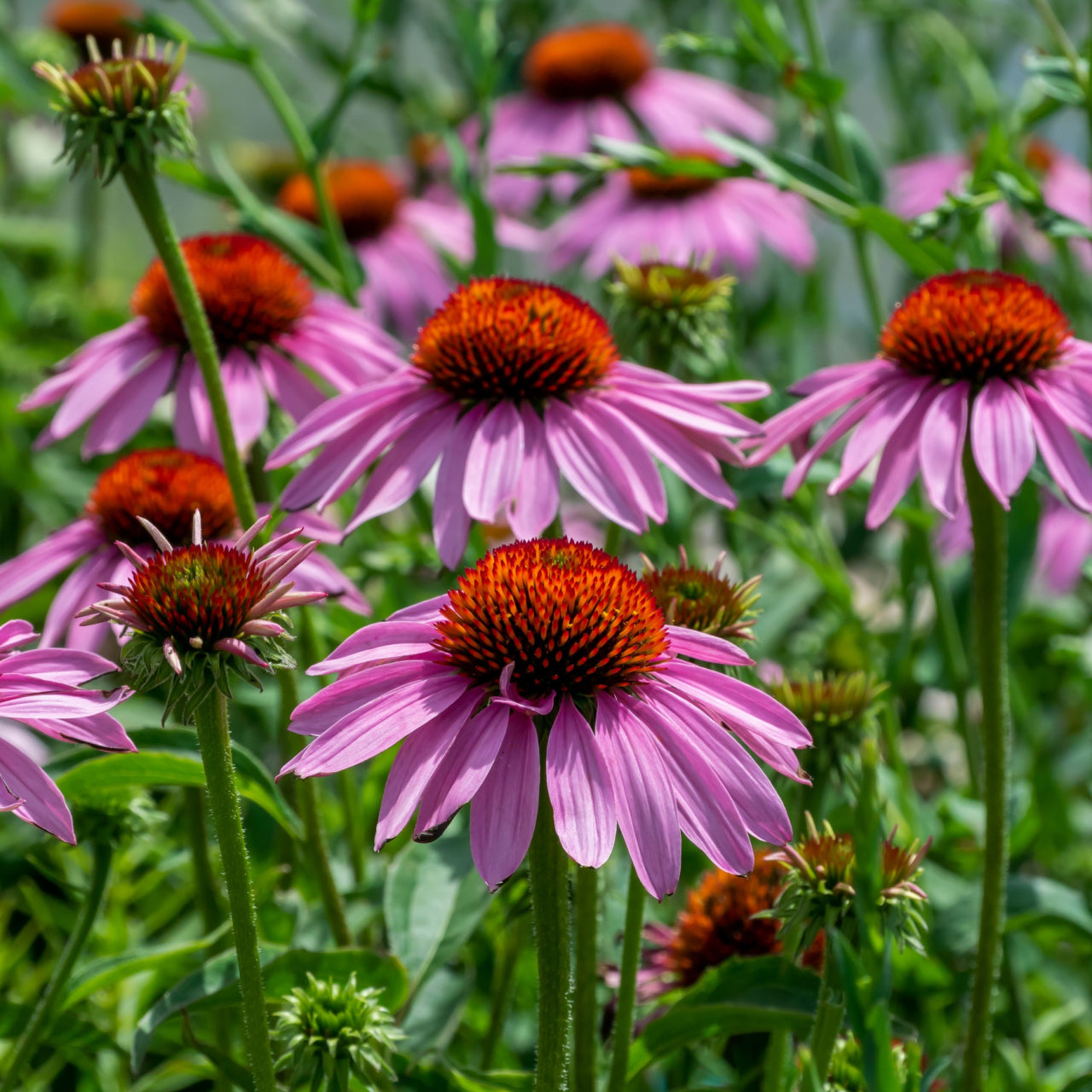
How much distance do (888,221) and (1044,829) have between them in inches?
28.7

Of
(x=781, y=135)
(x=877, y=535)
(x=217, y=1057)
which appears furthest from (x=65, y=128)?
(x=877, y=535)

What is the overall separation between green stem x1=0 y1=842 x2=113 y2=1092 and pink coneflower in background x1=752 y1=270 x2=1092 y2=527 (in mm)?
510

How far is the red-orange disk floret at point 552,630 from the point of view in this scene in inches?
27.3

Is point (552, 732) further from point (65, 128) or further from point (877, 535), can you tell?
point (877, 535)

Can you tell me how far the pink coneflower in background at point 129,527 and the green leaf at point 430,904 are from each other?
0.19 metres

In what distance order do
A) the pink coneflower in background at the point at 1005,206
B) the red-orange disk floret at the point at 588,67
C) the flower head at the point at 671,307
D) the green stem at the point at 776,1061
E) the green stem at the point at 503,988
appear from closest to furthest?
1. the green stem at the point at 776,1061
2. the green stem at the point at 503,988
3. the flower head at the point at 671,307
4. the pink coneflower in background at the point at 1005,206
5. the red-orange disk floret at the point at 588,67

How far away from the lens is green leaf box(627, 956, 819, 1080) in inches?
31.6

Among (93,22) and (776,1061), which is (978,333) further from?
(93,22)

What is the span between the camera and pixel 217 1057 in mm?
792

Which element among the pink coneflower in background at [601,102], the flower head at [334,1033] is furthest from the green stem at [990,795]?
the pink coneflower in background at [601,102]

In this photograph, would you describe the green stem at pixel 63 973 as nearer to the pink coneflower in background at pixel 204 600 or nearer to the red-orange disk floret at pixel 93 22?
the pink coneflower in background at pixel 204 600

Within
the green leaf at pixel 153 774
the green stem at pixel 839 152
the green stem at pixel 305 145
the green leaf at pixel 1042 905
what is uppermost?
the green stem at pixel 839 152

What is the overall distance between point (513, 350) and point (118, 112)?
288mm

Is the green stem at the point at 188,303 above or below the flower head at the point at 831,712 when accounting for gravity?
above
